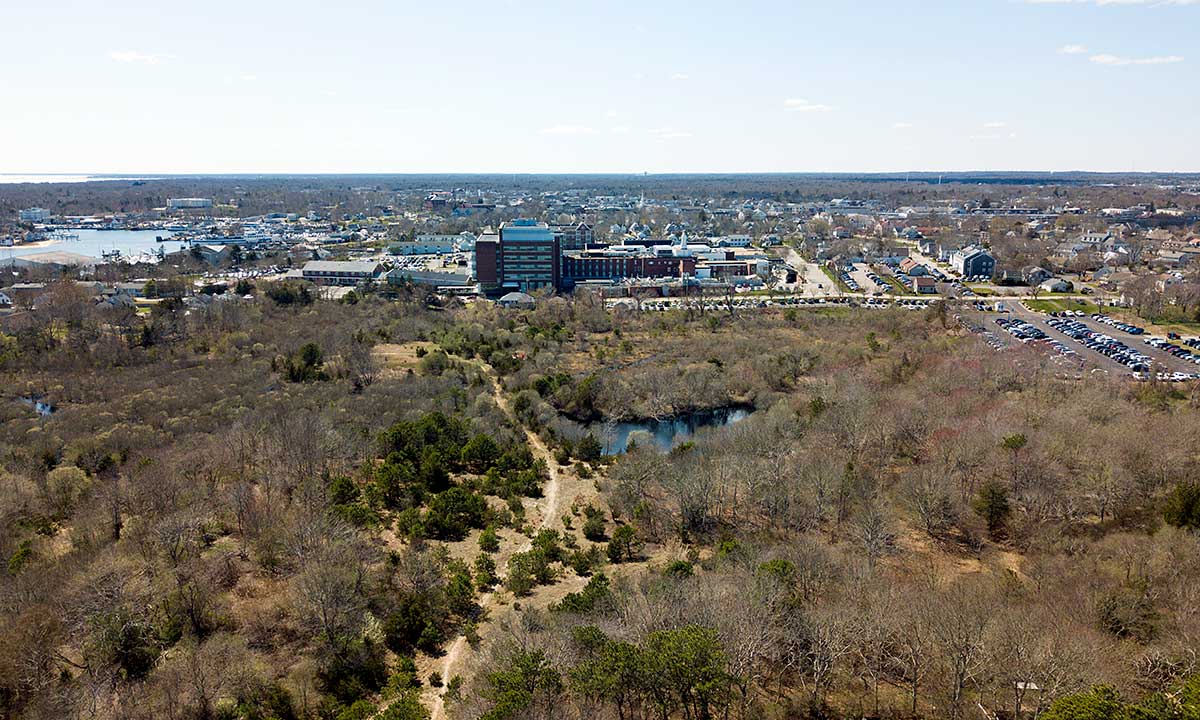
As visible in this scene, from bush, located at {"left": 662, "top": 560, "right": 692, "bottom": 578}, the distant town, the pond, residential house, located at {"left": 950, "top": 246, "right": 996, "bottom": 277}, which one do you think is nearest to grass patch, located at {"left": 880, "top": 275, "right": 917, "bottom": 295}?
the distant town

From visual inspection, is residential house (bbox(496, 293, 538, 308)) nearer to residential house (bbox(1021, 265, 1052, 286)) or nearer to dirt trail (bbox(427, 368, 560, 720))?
dirt trail (bbox(427, 368, 560, 720))

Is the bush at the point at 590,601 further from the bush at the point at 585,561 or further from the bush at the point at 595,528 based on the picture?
the bush at the point at 595,528

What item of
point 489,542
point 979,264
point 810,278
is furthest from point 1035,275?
point 489,542

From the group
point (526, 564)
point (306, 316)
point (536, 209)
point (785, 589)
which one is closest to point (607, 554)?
point (526, 564)

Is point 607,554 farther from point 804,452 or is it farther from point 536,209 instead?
point 536,209

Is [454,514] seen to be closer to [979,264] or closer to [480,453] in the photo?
[480,453]

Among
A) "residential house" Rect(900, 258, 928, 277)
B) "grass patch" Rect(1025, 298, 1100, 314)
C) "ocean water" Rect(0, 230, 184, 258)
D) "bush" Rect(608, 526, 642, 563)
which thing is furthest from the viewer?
"ocean water" Rect(0, 230, 184, 258)
